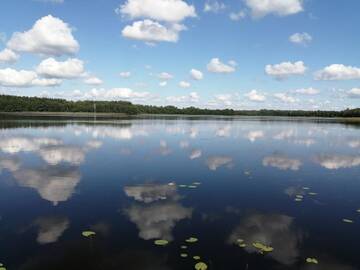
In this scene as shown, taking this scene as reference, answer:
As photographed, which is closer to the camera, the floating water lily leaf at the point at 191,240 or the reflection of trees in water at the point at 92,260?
A: the reflection of trees in water at the point at 92,260

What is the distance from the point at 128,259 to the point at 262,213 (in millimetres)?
5677

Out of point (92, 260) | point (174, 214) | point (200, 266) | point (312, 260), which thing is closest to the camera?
point (200, 266)

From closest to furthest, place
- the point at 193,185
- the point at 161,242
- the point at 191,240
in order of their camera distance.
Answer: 1. the point at 161,242
2. the point at 191,240
3. the point at 193,185

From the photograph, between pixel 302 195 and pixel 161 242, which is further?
pixel 302 195

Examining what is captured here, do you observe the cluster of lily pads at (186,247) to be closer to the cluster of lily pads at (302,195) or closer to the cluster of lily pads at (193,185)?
the cluster of lily pads at (302,195)

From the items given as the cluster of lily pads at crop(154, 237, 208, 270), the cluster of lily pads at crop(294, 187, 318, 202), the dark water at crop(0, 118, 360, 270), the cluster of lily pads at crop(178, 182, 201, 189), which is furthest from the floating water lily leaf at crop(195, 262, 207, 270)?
the cluster of lily pads at crop(178, 182, 201, 189)

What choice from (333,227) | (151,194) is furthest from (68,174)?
(333,227)

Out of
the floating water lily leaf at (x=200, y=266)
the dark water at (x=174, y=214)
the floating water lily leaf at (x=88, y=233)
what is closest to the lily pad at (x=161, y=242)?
the dark water at (x=174, y=214)

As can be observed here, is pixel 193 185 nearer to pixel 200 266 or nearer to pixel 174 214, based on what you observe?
pixel 174 214

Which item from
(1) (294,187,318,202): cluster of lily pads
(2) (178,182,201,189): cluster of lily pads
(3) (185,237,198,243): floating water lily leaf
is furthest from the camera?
(2) (178,182,201,189): cluster of lily pads

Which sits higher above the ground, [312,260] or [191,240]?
[191,240]

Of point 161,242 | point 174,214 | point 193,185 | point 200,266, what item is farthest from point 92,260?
point 193,185

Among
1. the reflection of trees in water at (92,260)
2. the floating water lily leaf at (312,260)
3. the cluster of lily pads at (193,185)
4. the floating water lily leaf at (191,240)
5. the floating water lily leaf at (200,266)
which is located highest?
the cluster of lily pads at (193,185)

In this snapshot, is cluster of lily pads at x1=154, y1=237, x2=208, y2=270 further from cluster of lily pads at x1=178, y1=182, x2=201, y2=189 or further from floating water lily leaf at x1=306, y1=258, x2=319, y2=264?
cluster of lily pads at x1=178, y1=182, x2=201, y2=189
